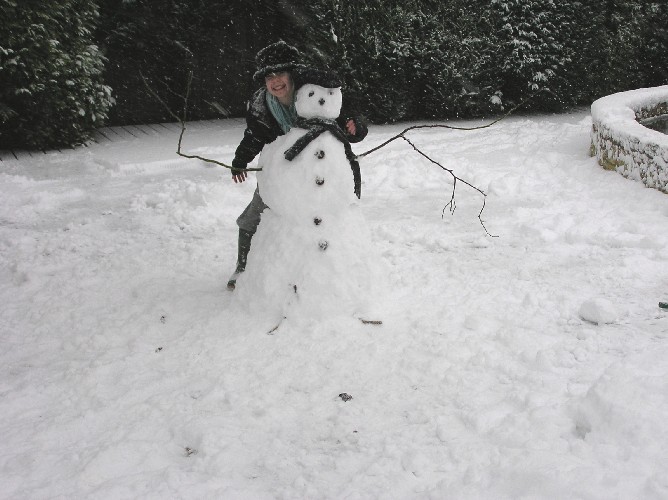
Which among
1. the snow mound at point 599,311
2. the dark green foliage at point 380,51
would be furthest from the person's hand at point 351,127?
the dark green foliage at point 380,51

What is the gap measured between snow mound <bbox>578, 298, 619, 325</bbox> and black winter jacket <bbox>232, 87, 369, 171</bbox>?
1851 millimetres

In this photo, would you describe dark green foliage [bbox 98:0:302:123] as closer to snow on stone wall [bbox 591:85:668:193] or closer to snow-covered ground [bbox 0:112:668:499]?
snow-covered ground [bbox 0:112:668:499]

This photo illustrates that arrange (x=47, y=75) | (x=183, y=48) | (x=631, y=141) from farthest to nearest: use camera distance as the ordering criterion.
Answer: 1. (x=183, y=48)
2. (x=47, y=75)
3. (x=631, y=141)

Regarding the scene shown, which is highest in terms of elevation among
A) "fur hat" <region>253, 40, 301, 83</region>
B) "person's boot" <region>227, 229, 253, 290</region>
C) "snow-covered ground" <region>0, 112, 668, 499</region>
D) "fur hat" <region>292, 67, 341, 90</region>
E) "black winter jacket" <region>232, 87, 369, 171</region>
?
"fur hat" <region>253, 40, 301, 83</region>

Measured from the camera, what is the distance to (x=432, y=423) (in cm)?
276

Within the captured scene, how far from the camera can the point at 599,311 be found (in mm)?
3574

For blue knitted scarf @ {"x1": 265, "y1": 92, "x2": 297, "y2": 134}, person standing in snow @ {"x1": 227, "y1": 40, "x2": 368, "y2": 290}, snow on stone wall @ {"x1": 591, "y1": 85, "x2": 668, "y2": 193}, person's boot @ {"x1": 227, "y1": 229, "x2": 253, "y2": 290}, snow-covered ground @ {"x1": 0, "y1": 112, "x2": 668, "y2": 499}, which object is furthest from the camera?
snow on stone wall @ {"x1": 591, "y1": 85, "x2": 668, "y2": 193}

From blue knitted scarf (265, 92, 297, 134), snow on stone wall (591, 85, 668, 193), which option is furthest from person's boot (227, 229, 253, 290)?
snow on stone wall (591, 85, 668, 193)

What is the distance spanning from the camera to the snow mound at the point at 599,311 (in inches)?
140

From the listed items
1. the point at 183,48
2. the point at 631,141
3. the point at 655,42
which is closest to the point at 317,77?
the point at 631,141

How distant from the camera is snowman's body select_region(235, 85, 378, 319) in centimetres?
353

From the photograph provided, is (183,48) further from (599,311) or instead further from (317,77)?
(599,311)

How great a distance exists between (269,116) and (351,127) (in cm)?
58

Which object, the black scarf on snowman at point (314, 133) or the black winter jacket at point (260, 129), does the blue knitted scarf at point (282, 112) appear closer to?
the black winter jacket at point (260, 129)
